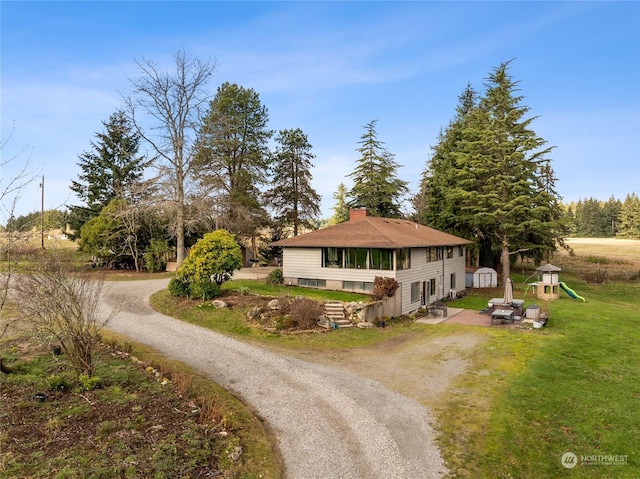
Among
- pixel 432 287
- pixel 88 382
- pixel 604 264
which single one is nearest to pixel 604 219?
pixel 604 264

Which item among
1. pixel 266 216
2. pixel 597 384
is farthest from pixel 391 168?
pixel 597 384

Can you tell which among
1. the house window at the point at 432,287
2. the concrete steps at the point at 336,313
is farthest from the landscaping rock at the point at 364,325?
the house window at the point at 432,287

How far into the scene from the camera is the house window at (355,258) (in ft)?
78.4

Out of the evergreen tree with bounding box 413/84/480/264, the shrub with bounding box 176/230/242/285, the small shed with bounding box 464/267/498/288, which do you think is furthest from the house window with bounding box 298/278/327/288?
the evergreen tree with bounding box 413/84/480/264

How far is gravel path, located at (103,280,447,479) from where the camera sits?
7.84 m

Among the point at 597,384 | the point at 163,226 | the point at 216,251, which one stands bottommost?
the point at 597,384

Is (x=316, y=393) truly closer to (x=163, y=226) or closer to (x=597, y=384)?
(x=597, y=384)

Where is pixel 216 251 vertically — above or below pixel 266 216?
below

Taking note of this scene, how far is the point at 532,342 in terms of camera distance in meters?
17.2

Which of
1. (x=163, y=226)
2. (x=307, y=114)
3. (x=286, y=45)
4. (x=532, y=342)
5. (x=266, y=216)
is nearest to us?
(x=532, y=342)

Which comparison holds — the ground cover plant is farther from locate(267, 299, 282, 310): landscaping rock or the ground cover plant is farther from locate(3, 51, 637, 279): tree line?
locate(3, 51, 637, 279): tree line

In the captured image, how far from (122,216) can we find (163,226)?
140 inches

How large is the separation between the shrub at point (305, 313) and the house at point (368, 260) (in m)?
5.56

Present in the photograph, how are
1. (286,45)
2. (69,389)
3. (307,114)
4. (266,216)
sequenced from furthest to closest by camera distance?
(266,216)
(307,114)
(286,45)
(69,389)
